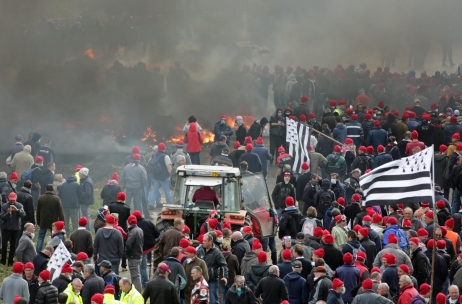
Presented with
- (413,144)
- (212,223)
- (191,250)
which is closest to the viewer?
(191,250)

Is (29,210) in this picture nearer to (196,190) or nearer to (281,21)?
(196,190)

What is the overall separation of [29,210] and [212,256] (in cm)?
526

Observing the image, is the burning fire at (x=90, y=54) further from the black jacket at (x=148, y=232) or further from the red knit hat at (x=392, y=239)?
the red knit hat at (x=392, y=239)

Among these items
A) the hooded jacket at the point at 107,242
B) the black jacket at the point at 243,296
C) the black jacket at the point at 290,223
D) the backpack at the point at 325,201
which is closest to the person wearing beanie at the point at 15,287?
the hooded jacket at the point at 107,242

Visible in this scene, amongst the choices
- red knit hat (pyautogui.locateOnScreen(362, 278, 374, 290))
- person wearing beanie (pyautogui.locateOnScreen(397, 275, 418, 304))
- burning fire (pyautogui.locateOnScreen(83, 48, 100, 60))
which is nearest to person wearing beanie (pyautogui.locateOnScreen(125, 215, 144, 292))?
red knit hat (pyautogui.locateOnScreen(362, 278, 374, 290))

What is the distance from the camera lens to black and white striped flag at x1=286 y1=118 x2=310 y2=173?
22.8 metres

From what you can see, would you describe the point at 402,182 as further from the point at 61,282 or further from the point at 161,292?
the point at 61,282

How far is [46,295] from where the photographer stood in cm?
1362

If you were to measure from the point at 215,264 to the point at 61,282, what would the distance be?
2.42 metres

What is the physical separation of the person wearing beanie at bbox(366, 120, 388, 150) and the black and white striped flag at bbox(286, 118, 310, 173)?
1.84 meters

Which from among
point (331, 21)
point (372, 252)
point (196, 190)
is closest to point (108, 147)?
point (196, 190)

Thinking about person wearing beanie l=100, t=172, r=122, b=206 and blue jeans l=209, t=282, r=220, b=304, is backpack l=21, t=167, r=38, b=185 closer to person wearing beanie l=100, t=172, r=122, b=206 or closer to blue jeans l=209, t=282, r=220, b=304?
person wearing beanie l=100, t=172, r=122, b=206

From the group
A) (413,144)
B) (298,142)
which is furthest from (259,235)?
(413,144)

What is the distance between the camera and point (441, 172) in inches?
875
